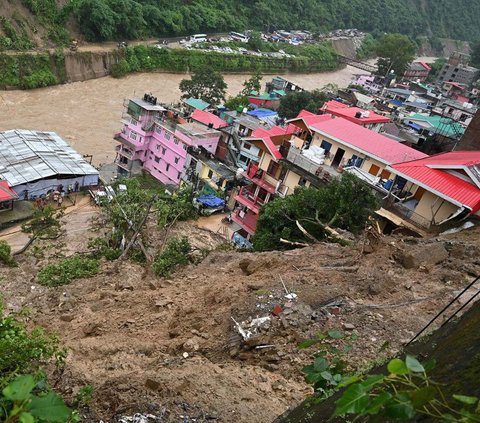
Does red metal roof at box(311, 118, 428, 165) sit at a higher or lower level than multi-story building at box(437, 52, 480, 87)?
higher

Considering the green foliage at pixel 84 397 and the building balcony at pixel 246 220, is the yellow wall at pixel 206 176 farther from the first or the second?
the green foliage at pixel 84 397

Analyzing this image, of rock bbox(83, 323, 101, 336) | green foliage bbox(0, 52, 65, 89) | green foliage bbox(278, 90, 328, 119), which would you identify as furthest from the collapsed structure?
green foliage bbox(278, 90, 328, 119)

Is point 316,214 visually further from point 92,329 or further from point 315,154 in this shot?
point 92,329

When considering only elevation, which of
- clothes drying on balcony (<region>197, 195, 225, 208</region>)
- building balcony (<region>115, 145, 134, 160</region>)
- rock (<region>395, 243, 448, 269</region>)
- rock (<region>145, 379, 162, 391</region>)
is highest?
rock (<region>395, 243, 448, 269</region>)

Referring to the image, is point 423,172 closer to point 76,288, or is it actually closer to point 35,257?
point 76,288

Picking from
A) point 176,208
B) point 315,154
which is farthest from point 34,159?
point 315,154

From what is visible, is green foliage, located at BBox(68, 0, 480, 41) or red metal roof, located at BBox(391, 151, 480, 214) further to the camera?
green foliage, located at BBox(68, 0, 480, 41)

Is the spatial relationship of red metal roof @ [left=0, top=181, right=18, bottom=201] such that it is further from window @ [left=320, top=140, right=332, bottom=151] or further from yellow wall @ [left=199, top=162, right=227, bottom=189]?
window @ [left=320, top=140, right=332, bottom=151]
